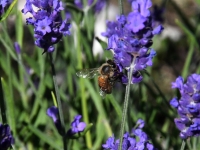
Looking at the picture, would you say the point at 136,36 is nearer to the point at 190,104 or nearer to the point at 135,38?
the point at 135,38

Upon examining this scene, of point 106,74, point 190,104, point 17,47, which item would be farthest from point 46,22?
point 17,47

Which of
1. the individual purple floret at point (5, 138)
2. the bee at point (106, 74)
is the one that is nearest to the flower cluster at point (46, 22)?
the bee at point (106, 74)

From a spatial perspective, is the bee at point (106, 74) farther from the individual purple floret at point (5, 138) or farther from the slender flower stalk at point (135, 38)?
the individual purple floret at point (5, 138)

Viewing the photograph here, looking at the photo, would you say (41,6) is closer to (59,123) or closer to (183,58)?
(59,123)

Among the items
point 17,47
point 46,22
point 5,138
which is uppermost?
point 46,22

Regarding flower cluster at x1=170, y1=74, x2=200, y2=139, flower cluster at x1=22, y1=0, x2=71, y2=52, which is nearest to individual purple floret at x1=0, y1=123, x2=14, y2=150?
flower cluster at x1=22, y1=0, x2=71, y2=52

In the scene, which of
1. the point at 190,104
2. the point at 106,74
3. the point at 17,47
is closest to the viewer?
the point at 190,104

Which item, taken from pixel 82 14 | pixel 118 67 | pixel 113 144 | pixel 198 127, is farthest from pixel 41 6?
pixel 82 14

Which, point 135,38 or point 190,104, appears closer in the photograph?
point 135,38
